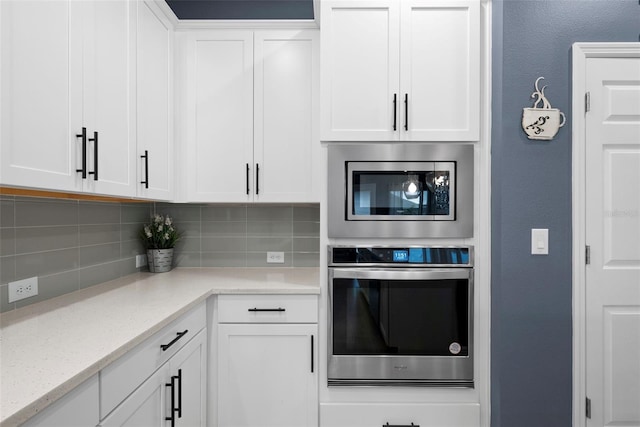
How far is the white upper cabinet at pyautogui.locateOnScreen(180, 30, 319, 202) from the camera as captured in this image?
2256 millimetres

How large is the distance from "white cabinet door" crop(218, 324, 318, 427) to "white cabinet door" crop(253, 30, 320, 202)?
2.68 feet

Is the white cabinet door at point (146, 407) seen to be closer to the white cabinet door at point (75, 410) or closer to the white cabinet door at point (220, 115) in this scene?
the white cabinet door at point (75, 410)

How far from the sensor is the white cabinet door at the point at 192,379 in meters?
1.55

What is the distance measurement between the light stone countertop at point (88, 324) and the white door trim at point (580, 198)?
4.10 feet

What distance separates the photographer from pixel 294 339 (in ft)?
6.40

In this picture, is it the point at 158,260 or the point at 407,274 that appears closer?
the point at 407,274

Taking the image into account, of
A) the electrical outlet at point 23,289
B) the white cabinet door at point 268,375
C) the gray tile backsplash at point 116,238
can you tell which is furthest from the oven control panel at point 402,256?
the electrical outlet at point 23,289

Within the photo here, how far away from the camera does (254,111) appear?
7.42 feet

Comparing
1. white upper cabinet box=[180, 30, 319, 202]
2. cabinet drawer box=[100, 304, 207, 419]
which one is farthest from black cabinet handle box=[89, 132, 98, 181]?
white upper cabinet box=[180, 30, 319, 202]

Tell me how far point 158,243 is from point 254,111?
1.07 m

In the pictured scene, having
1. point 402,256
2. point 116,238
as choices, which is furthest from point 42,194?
point 402,256

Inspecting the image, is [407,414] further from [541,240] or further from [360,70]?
[360,70]

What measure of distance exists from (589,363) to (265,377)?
5.18 ft

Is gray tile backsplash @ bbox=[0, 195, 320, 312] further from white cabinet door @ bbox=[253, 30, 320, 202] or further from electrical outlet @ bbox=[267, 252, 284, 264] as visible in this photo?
white cabinet door @ bbox=[253, 30, 320, 202]
